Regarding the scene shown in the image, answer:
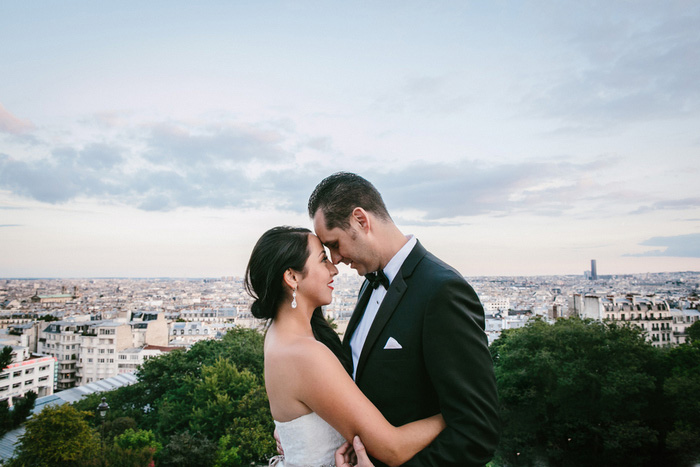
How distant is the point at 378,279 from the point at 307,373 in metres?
0.70

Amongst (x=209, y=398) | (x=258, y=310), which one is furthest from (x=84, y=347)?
(x=258, y=310)

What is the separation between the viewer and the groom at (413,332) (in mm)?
1824

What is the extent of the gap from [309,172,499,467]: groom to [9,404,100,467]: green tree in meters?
14.7

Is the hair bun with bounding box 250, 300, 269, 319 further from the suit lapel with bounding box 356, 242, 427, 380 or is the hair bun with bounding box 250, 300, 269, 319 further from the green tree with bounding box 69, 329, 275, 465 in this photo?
the green tree with bounding box 69, 329, 275, 465

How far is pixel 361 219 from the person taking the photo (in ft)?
8.13

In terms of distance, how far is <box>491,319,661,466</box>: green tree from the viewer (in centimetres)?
1631

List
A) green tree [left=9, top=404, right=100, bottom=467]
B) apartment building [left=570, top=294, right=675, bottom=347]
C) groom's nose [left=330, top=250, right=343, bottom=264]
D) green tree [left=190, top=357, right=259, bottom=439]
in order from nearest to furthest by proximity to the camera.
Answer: groom's nose [left=330, top=250, right=343, bottom=264] → green tree [left=9, top=404, right=100, bottom=467] → green tree [left=190, top=357, right=259, bottom=439] → apartment building [left=570, top=294, right=675, bottom=347]

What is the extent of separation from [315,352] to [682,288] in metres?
85.7

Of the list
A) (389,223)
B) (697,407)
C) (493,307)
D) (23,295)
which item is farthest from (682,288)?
(23,295)

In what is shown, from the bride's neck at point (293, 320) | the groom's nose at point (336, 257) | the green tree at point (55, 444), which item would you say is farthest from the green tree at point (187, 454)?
the groom's nose at point (336, 257)

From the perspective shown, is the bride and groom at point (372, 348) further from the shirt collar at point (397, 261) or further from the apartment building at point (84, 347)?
the apartment building at point (84, 347)

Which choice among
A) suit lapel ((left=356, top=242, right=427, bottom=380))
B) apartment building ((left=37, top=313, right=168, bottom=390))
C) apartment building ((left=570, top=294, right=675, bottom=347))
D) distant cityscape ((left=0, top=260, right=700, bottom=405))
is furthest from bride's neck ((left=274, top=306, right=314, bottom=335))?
apartment building ((left=37, top=313, right=168, bottom=390))

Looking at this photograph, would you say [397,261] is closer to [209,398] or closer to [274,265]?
[274,265]

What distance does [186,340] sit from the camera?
62219mm
